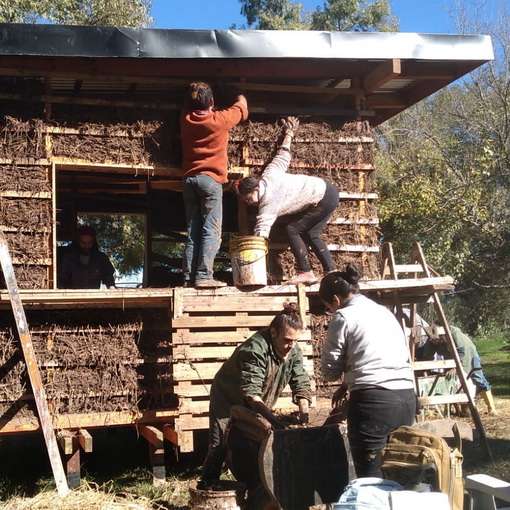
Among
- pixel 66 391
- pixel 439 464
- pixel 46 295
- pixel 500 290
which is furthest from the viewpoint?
pixel 500 290

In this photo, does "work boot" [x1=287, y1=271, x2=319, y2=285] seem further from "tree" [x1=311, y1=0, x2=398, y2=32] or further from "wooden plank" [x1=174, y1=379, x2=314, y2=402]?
"tree" [x1=311, y1=0, x2=398, y2=32]

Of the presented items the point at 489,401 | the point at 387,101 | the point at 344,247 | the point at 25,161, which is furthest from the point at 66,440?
the point at 489,401

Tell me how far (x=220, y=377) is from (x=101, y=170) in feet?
11.6

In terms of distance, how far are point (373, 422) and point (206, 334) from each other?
3.64 metres

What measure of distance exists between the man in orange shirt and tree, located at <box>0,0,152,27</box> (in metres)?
10.9

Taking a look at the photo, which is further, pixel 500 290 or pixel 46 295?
pixel 500 290

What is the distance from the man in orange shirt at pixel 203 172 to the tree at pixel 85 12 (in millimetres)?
10898

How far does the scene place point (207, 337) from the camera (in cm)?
872

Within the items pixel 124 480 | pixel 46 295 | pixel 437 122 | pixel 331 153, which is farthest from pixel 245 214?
pixel 437 122

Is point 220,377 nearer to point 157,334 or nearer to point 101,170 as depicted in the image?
point 157,334

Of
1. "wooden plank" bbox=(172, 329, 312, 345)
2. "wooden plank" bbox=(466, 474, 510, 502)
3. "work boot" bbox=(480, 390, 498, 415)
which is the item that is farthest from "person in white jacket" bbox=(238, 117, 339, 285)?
"work boot" bbox=(480, 390, 498, 415)

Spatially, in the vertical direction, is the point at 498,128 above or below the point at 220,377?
above

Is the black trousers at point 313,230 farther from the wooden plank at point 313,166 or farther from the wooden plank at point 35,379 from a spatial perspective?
the wooden plank at point 35,379

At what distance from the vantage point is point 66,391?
8.85 meters
